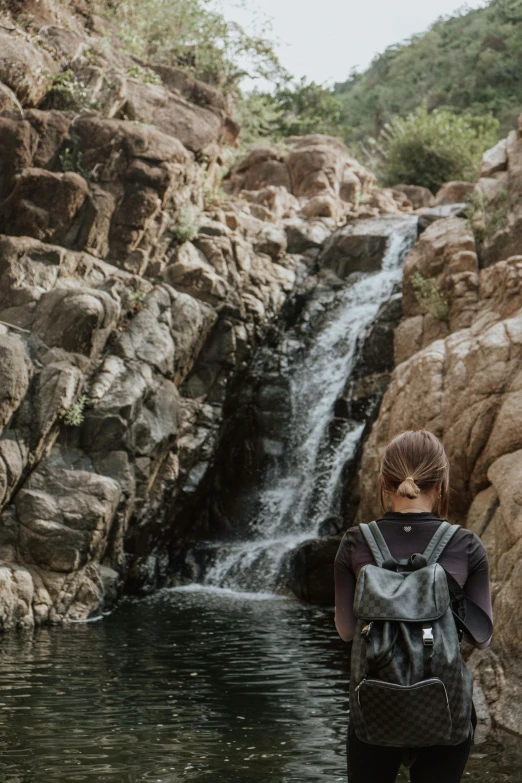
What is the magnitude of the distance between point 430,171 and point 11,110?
2167 cm

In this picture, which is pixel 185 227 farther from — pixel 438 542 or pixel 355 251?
pixel 438 542

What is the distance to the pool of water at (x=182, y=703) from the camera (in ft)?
20.7

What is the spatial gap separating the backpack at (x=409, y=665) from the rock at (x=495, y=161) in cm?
1814

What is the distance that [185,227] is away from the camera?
63.5 ft

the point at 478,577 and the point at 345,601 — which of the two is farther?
the point at 345,601

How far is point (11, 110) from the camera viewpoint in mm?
17391

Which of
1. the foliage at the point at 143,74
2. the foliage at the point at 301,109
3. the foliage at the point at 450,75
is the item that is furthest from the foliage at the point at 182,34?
the foliage at the point at 450,75

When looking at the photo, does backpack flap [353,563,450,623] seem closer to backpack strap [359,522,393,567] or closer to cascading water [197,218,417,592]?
backpack strap [359,522,393,567]

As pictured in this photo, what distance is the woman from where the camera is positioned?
2.88 meters

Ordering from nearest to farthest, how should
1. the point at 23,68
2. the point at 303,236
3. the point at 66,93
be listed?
the point at 23,68, the point at 66,93, the point at 303,236

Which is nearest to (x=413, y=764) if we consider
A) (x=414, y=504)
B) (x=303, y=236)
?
(x=414, y=504)

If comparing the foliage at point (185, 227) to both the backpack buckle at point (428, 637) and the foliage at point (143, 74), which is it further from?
the backpack buckle at point (428, 637)

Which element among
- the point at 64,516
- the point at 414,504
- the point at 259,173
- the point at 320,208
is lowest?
the point at 64,516

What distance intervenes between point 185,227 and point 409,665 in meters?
17.3
